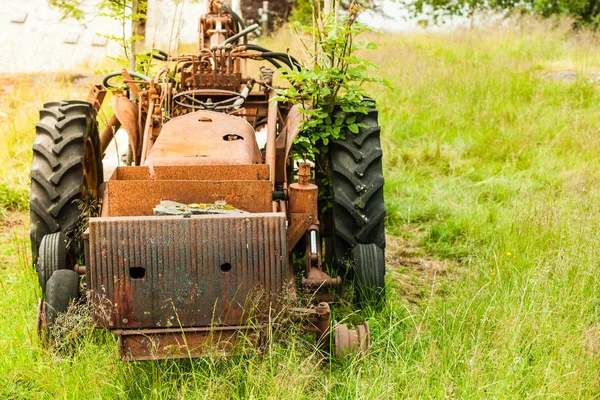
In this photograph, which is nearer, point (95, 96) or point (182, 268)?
point (182, 268)

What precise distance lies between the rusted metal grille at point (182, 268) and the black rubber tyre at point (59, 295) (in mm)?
516

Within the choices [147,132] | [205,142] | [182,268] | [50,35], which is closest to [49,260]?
[147,132]

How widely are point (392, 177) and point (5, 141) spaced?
4.66 metres

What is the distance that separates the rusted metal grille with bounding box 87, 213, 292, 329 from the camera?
3.10 metres

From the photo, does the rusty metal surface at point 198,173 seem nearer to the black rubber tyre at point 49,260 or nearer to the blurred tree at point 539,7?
the black rubber tyre at point 49,260

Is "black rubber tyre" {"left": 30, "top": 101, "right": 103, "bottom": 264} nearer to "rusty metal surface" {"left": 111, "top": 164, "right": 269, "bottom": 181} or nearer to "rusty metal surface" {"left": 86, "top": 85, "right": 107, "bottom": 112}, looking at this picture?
"rusty metal surface" {"left": 86, "top": 85, "right": 107, "bottom": 112}

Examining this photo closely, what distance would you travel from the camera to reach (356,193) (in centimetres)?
426

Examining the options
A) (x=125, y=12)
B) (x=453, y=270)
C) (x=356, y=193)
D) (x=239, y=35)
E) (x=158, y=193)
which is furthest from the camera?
(x=125, y=12)

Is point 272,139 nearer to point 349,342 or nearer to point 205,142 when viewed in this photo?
point 205,142

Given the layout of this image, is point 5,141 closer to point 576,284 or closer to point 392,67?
point 392,67

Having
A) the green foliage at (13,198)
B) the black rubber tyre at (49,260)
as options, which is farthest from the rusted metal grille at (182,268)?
the green foliage at (13,198)

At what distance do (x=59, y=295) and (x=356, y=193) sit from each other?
1.80 m

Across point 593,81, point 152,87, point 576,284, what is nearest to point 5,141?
point 152,87

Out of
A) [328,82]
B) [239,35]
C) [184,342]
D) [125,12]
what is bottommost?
[184,342]
